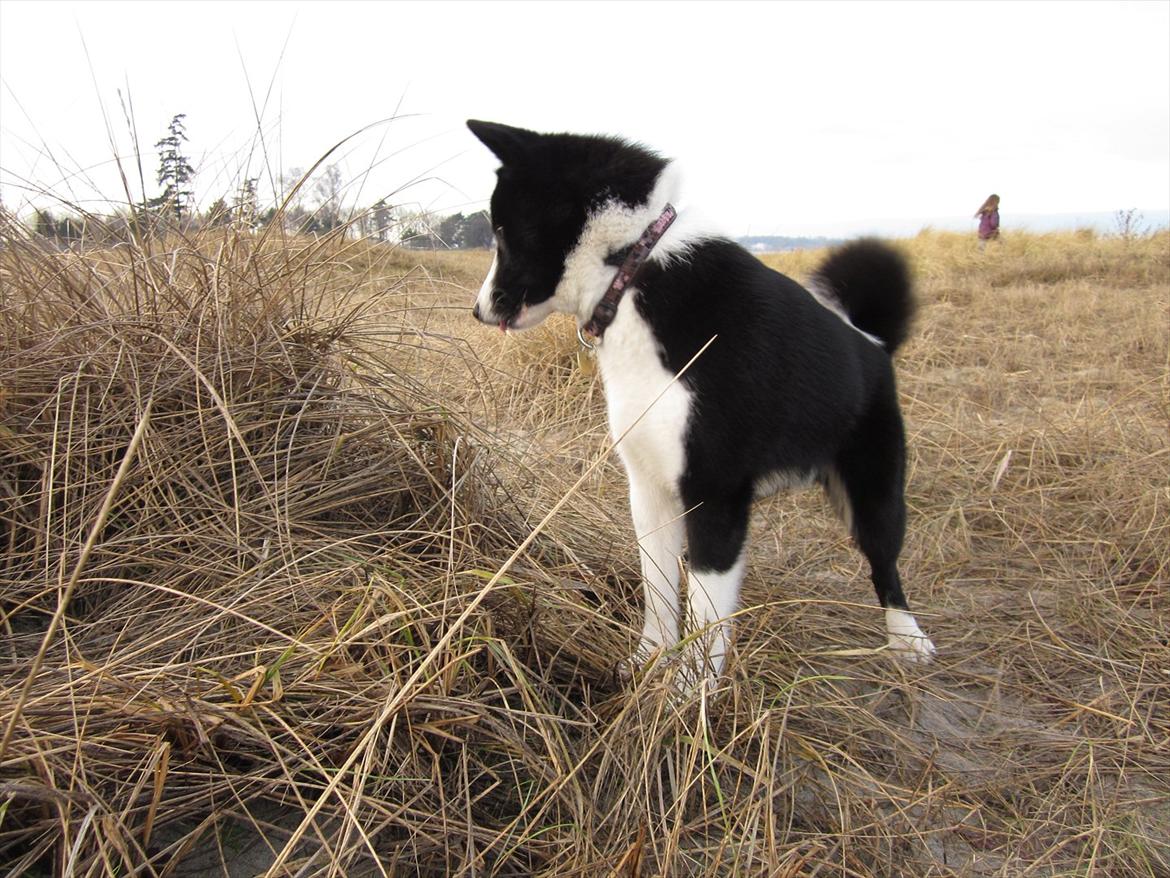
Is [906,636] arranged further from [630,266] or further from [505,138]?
[505,138]

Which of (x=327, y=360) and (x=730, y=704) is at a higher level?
(x=327, y=360)

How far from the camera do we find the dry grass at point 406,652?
3.65ft

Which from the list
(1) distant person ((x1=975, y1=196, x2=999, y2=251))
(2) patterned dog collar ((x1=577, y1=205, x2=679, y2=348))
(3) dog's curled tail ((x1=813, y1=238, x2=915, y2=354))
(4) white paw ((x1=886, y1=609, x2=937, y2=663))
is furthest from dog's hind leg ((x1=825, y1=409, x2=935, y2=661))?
(1) distant person ((x1=975, y1=196, x2=999, y2=251))

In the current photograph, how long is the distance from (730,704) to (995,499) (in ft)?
6.16

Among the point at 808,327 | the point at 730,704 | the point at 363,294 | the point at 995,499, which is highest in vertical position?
the point at 363,294

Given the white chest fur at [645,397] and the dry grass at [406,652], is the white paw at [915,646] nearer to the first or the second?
the dry grass at [406,652]

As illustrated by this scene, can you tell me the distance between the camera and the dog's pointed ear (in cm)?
178

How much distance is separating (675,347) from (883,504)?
2.54 feet

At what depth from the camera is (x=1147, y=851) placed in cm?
136

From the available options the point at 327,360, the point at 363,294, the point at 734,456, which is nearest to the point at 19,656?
the point at 327,360

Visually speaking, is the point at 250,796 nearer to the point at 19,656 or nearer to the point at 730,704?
the point at 19,656

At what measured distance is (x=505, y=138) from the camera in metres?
1.78

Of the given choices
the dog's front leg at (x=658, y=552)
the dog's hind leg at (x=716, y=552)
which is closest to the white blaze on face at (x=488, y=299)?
the dog's front leg at (x=658, y=552)

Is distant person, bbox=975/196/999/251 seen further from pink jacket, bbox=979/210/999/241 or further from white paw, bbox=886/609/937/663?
white paw, bbox=886/609/937/663
